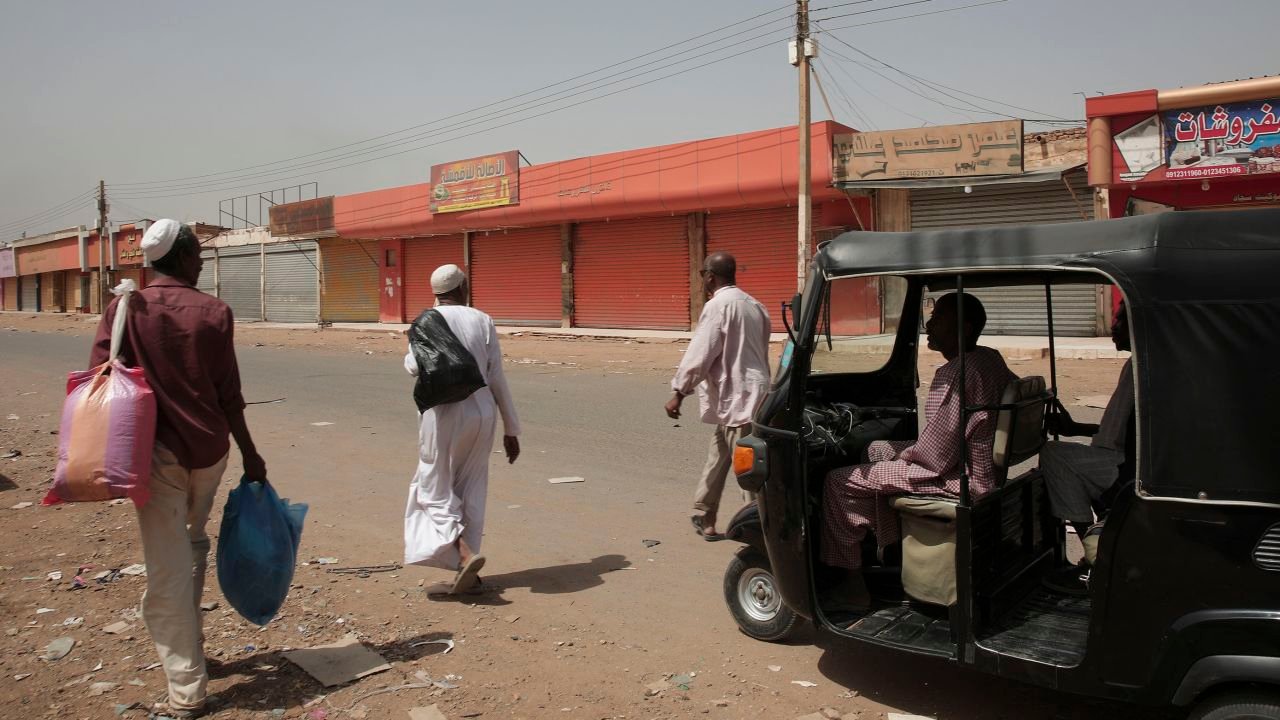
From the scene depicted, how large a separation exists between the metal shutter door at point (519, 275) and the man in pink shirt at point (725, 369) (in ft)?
76.3

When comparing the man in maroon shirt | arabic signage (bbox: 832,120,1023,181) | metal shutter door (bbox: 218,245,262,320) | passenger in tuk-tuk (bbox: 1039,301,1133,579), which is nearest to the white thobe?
the man in maroon shirt

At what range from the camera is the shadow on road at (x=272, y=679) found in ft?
11.6

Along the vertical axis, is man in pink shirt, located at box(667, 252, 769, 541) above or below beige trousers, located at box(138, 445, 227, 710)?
above

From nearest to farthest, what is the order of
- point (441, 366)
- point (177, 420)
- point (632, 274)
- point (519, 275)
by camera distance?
point (177, 420) → point (441, 366) → point (632, 274) → point (519, 275)

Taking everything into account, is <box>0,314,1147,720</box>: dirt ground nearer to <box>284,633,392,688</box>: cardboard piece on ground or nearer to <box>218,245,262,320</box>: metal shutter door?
<box>284,633,392,688</box>: cardboard piece on ground

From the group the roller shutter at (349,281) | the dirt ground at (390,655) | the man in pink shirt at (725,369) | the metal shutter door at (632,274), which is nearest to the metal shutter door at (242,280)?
the roller shutter at (349,281)

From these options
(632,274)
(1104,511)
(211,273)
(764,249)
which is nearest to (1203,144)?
(764,249)

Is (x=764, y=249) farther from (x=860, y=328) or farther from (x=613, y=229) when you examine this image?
(x=860, y=328)

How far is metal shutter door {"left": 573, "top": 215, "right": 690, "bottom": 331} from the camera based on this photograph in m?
25.5

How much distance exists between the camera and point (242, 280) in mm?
43938

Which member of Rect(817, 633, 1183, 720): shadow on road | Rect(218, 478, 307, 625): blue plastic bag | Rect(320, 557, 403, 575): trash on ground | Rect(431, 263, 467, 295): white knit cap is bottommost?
Rect(817, 633, 1183, 720): shadow on road

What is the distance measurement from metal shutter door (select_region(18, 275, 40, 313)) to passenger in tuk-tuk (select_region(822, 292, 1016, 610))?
7791cm

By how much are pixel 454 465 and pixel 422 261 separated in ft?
99.2

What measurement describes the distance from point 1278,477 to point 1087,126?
16.9 m
